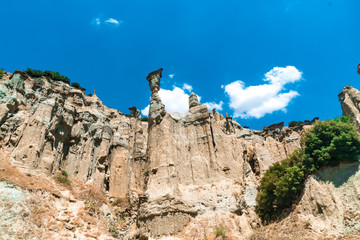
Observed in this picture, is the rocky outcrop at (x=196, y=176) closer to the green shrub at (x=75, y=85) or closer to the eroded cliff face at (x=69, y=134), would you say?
the eroded cliff face at (x=69, y=134)

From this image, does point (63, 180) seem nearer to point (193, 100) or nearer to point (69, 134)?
point (69, 134)

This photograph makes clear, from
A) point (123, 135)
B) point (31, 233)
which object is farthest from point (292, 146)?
point (31, 233)

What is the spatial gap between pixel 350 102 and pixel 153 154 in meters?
27.4

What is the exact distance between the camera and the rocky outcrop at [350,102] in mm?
34594

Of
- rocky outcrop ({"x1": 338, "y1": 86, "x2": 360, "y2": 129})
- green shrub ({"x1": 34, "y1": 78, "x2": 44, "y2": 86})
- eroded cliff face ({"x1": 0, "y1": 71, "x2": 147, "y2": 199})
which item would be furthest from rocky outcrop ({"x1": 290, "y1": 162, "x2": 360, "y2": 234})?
green shrub ({"x1": 34, "y1": 78, "x2": 44, "y2": 86})

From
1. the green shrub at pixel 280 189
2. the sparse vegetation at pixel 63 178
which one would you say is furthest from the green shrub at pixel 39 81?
the green shrub at pixel 280 189

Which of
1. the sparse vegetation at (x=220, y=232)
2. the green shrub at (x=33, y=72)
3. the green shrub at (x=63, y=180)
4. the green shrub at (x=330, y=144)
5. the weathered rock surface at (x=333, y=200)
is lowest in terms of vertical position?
the sparse vegetation at (x=220, y=232)

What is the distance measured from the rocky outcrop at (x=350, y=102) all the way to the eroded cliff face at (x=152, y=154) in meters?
9.06

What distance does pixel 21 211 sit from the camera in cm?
Result: 2161

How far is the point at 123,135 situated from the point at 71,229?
1004 inches

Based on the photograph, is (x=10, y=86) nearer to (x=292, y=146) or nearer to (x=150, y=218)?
(x=150, y=218)

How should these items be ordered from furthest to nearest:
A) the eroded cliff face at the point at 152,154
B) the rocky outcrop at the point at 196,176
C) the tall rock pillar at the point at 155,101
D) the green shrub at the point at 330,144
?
1. the tall rock pillar at the point at 155,101
2. the eroded cliff face at the point at 152,154
3. the rocky outcrop at the point at 196,176
4. the green shrub at the point at 330,144

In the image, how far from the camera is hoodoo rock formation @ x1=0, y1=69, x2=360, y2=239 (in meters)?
24.0

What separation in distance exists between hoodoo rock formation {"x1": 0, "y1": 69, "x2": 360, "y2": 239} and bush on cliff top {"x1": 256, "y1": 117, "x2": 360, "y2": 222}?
4.06 feet
